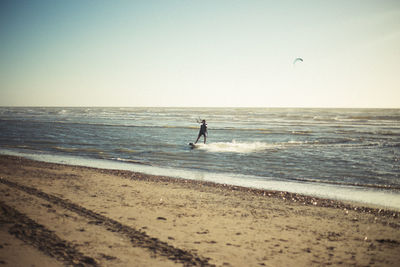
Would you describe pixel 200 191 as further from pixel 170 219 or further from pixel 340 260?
pixel 340 260

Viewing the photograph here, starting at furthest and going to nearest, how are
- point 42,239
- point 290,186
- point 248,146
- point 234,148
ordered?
point 248,146 < point 234,148 < point 290,186 < point 42,239

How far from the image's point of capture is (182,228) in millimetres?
4762

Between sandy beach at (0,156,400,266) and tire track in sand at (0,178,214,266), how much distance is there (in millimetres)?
16

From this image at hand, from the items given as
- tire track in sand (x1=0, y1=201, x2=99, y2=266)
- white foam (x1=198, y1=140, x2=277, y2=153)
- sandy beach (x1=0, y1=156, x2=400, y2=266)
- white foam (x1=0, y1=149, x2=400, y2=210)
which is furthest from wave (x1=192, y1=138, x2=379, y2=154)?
tire track in sand (x1=0, y1=201, x2=99, y2=266)

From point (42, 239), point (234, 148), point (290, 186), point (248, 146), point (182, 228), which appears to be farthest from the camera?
point (248, 146)

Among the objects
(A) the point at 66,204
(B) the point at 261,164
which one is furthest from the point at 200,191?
(B) the point at 261,164

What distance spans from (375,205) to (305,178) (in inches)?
126

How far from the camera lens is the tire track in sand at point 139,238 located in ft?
12.1

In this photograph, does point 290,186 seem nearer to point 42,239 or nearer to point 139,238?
point 139,238

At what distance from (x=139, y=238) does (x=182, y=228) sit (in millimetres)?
882

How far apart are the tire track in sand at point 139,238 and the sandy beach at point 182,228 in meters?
0.02

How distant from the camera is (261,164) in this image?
40.7 ft

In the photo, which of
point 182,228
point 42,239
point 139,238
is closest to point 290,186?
point 182,228

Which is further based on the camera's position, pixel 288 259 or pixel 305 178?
pixel 305 178
